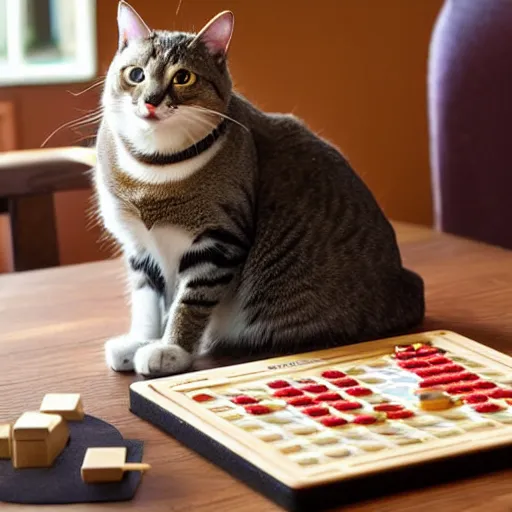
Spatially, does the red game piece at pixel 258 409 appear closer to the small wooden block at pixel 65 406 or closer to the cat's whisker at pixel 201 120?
the small wooden block at pixel 65 406

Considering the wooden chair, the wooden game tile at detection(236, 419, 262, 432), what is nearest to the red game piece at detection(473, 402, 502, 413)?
the wooden game tile at detection(236, 419, 262, 432)

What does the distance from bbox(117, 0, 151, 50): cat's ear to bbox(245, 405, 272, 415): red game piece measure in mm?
516

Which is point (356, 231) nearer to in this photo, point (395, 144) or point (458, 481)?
point (458, 481)

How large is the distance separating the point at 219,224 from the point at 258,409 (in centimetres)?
32

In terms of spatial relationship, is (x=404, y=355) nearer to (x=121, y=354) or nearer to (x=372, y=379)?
(x=372, y=379)

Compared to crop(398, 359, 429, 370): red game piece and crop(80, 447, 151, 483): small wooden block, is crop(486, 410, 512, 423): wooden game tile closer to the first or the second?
crop(398, 359, 429, 370): red game piece

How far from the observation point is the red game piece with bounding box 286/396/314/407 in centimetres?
108

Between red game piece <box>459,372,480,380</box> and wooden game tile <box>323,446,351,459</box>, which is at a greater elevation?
wooden game tile <box>323,446,351,459</box>

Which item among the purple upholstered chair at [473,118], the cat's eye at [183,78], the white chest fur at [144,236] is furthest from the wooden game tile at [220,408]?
the purple upholstered chair at [473,118]

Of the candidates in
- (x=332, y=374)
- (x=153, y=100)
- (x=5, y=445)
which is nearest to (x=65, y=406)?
(x=5, y=445)

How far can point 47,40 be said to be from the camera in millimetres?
2580

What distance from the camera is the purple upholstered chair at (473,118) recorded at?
2.17 meters

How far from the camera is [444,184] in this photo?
226 cm

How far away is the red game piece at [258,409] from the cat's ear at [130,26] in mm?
516
